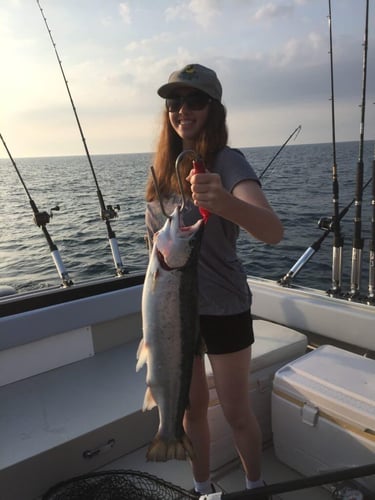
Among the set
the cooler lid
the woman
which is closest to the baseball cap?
the woman

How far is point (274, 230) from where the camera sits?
6.04 ft

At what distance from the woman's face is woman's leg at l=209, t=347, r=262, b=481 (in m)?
1.15

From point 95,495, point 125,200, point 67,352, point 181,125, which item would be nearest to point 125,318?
point 67,352

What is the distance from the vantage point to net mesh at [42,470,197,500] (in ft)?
8.27

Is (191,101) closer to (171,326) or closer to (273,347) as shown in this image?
(171,326)

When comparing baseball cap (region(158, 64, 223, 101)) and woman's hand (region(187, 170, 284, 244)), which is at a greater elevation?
baseball cap (region(158, 64, 223, 101))

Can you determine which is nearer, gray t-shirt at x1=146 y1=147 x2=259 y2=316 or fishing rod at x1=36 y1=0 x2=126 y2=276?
gray t-shirt at x1=146 y1=147 x2=259 y2=316

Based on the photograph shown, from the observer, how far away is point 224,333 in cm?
219

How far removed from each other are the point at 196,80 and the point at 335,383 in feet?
6.36

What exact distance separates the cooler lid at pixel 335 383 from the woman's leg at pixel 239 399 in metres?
0.49

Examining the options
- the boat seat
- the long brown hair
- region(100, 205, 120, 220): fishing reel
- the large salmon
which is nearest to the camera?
the large salmon

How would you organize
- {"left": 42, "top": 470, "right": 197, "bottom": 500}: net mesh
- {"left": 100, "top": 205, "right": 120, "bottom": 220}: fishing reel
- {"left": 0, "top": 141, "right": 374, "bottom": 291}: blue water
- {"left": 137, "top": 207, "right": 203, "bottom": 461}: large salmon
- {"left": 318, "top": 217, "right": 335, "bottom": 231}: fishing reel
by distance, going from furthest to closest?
{"left": 0, "top": 141, "right": 374, "bottom": 291}: blue water
{"left": 100, "top": 205, "right": 120, "bottom": 220}: fishing reel
{"left": 318, "top": 217, "right": 335, "bottom": 231}: fishing reel
{"left": 42, "top": 470, "right": 197, "bottom": 500}: net mesh
{"left": 137, "top": 207, "right": 203, "bottom": 461}: large salmon

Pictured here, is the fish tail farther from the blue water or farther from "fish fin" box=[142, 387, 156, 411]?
the blue water

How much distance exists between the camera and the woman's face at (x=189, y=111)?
214cm
